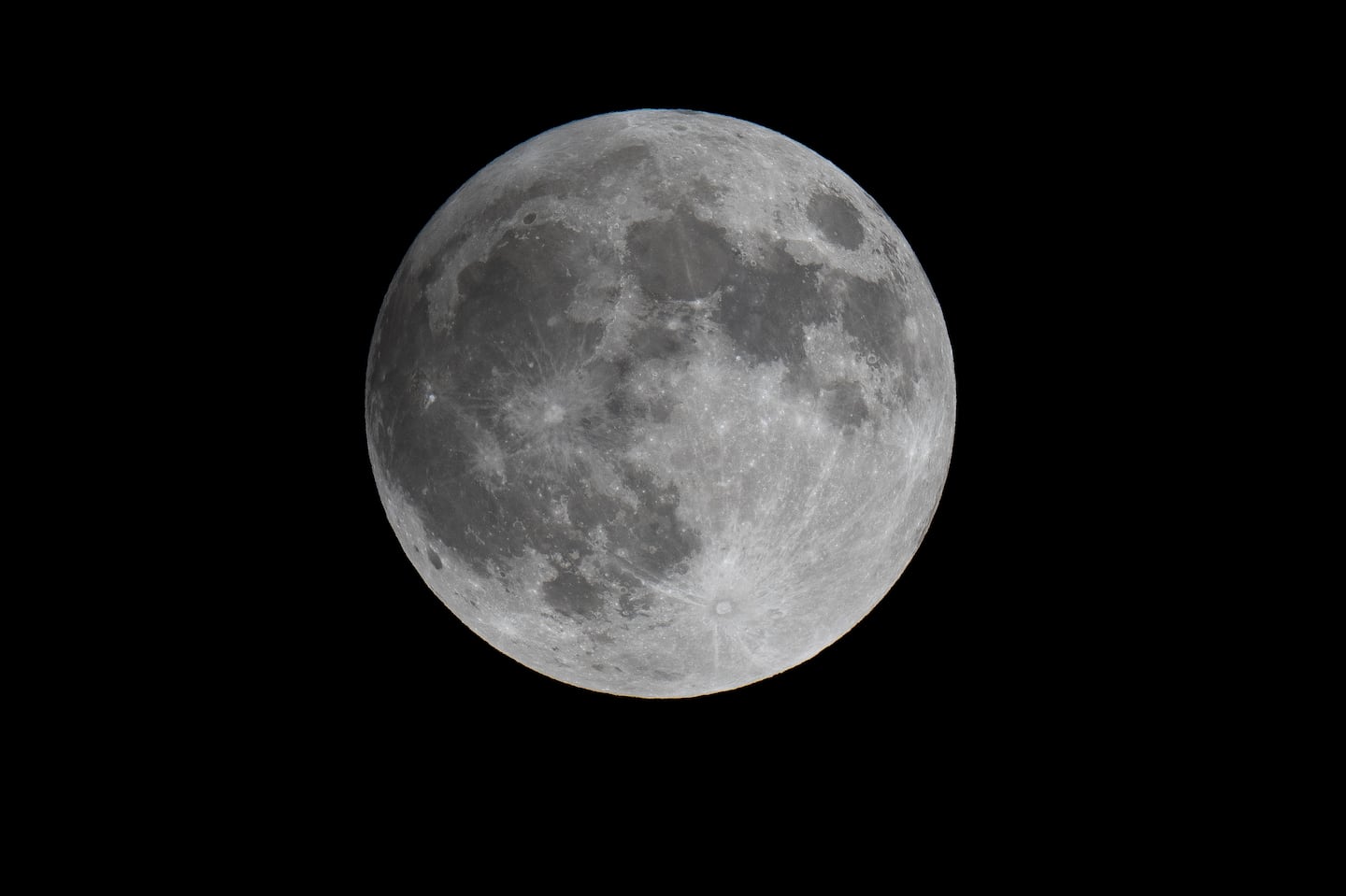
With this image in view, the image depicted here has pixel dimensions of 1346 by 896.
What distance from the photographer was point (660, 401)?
353 cm

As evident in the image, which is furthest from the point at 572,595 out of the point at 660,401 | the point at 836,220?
the point at 836,220

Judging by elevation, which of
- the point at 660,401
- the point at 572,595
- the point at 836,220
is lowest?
the point at 572,595

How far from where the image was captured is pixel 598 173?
388 cm

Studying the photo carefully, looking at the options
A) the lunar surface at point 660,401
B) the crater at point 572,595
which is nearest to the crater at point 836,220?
the lunar surface at point 660,401

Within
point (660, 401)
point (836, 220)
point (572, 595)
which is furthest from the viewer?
point (836, 220)

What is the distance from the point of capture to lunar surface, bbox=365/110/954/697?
357 centimetres

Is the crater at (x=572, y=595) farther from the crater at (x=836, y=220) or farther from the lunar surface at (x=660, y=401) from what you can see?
the crater at (x=836, y=220)

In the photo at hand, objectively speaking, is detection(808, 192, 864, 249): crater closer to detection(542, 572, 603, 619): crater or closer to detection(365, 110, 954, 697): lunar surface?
detection(365, 110, 954, 697): lunar surface

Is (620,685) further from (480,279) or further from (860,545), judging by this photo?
(480,279)

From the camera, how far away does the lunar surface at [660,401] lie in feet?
11.7

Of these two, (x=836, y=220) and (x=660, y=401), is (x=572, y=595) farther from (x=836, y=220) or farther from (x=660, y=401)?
(x=836, y=220)

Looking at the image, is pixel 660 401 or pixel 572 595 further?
pixel 572 595

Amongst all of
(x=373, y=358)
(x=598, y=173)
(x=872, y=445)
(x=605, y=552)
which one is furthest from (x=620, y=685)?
(x=598, y=173)

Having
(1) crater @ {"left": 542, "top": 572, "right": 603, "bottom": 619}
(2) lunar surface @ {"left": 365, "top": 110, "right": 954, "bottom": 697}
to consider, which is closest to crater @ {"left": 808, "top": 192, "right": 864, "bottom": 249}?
(2) lunar surface @ {"left": 365, "top": 110, "right": 954, "bottom": 697}
